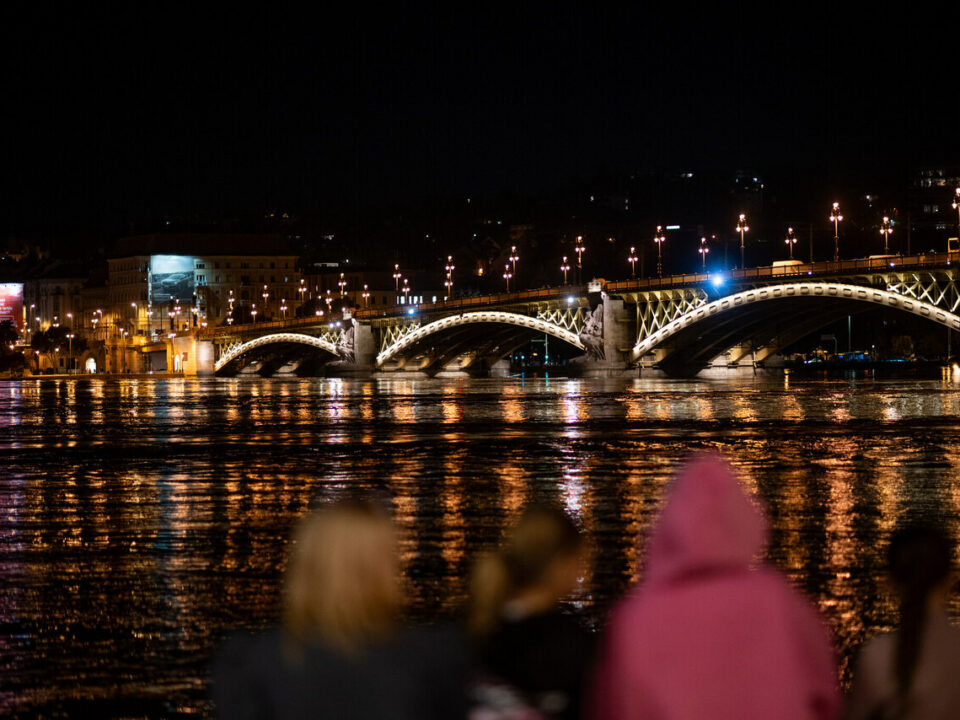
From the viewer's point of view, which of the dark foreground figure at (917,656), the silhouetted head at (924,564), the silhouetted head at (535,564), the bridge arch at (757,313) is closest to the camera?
the silhouetted head at (535,564)

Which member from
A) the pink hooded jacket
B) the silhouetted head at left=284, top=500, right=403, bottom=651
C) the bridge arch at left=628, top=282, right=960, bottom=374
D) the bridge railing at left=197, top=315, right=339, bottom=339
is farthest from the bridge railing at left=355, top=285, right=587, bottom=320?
the silhouetted head at left=284, top=500, right=403, bottom=651

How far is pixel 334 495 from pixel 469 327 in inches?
3713

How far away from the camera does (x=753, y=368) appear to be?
111062 mm

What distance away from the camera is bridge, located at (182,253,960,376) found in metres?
78.2

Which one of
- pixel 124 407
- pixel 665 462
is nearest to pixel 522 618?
pixel 665 462

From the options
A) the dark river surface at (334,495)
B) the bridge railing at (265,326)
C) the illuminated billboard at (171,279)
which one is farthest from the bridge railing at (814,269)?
the illuminated billboard at (171,279)

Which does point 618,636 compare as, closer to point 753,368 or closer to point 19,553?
point 19,553

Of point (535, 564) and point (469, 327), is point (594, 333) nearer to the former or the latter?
point (469, 327)

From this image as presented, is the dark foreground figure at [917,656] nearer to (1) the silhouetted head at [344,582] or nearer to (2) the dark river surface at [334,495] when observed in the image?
(1) the silhouetted head at [344,582]

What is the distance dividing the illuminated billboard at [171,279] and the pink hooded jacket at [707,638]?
638 ft

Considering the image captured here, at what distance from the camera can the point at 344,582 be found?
396 centimetres

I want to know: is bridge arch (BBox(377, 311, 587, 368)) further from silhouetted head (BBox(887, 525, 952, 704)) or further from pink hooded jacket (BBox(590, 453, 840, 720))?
pink hooded jacket (BBox(590, 453, 840, 720))

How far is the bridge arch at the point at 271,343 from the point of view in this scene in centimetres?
12675

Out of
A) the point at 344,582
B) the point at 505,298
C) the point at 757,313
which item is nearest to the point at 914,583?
the point at 344,582
